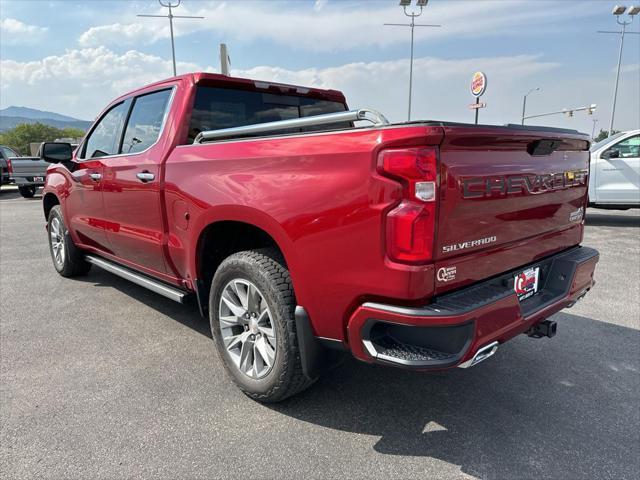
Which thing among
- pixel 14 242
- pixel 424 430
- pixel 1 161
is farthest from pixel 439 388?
pixel 1 161

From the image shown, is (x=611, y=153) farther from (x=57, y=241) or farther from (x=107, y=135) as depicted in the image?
(x=57, y=241)

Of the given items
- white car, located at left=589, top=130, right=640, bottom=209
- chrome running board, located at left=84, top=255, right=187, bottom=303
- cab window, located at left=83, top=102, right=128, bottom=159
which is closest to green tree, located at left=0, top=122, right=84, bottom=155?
cab window, located at left=83, top=102, right=128, bottom=159

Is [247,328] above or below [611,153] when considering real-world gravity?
below

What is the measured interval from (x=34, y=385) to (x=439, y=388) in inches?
103

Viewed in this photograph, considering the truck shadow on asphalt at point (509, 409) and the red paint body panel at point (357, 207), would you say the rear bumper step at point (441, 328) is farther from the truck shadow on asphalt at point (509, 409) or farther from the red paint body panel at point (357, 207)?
the truck shadow on asphalt at point (509, 409)

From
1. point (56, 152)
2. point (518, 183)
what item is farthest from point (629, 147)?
point (56, 152)

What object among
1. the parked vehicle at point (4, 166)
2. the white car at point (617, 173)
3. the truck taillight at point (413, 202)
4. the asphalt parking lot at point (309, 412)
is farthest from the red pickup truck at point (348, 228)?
the parked vehicle at point (4, 166)

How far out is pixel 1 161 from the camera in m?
17.4

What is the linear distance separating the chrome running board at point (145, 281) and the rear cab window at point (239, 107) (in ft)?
3.65

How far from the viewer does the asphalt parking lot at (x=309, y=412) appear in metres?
2.17

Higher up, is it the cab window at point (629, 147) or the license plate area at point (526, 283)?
the cab window at point (629, 147)

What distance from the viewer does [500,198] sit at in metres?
2.18

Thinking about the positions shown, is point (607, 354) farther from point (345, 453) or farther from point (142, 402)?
point (142, 402)

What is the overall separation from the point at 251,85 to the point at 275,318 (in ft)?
6.51
